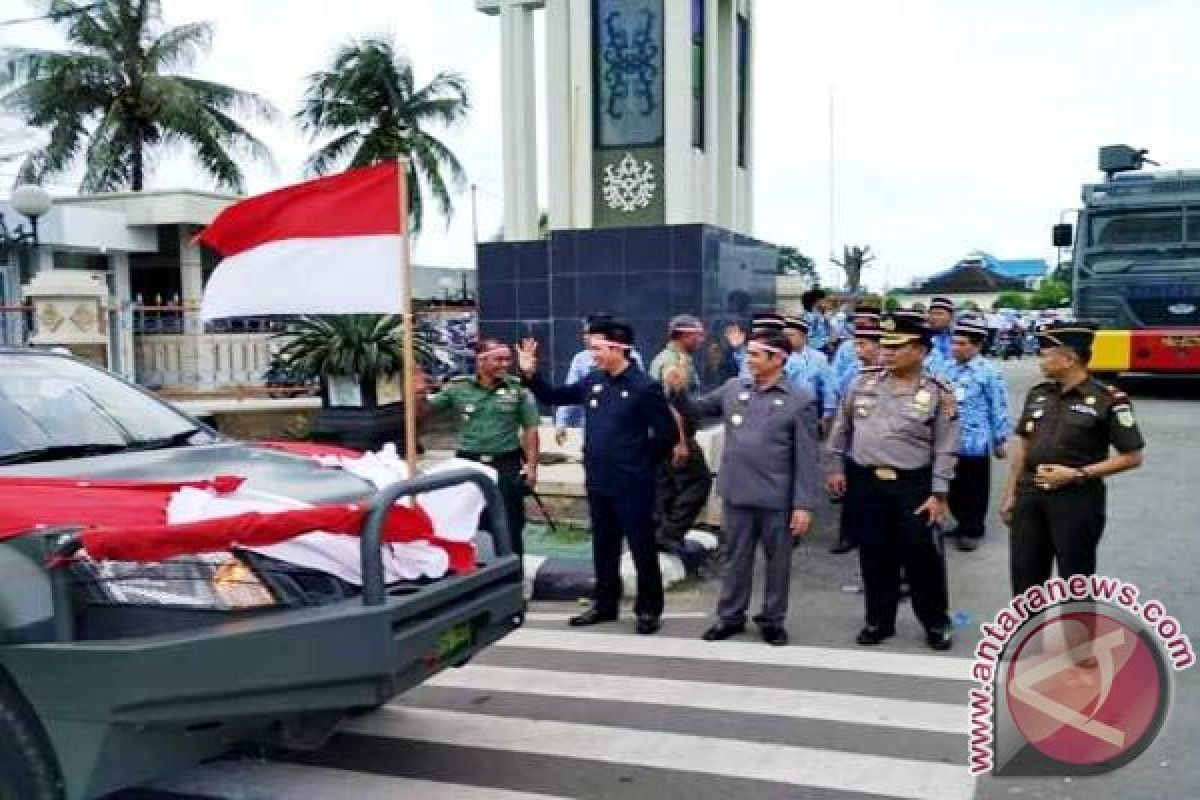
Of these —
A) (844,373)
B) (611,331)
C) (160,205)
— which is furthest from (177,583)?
(160,205)

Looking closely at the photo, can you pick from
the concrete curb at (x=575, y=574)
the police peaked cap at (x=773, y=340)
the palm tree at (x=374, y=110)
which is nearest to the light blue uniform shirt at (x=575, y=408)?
the concrete curb at (x=575, y=574)

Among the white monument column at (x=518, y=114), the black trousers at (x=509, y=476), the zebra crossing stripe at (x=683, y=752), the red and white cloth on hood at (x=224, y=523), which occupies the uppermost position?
the white monument column at (x=518, y=114)

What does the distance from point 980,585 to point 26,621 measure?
5.97 m

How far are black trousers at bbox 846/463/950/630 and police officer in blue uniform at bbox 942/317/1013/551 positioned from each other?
243 cm

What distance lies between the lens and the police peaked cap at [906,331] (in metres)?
5.94

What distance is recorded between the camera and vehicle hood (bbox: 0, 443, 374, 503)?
4039 millimetres

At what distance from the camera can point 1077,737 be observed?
4.71 m

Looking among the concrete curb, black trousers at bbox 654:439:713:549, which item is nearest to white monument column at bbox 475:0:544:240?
black trousers at bbox 654:439:713:549

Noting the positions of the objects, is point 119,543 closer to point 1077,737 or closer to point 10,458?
point 10,458

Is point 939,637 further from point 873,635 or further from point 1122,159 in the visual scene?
point 1122,159

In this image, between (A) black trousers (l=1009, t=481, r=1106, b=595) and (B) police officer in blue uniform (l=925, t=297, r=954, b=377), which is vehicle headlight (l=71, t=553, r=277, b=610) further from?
(B) police officer in blue uniform (l=925, t=297, r=954, b=377)

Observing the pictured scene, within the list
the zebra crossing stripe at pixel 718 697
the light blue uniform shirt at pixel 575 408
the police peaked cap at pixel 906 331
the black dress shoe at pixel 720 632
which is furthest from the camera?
the light blue uniform shirt at pixel 575 408

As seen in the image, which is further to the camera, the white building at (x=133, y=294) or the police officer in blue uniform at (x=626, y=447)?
the white building at (x=133, y=294)

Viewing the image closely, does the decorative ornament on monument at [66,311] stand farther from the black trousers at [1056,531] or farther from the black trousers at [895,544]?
the black trousers at [1056,531]
